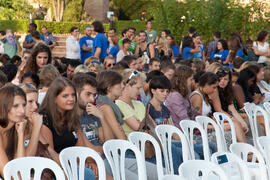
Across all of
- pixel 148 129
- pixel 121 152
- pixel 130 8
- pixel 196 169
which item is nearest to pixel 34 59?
pixel 148 129

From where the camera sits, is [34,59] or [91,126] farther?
[34,59]

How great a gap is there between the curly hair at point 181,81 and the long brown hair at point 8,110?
2857mm

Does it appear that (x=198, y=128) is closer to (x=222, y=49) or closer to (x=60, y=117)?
(x=60, y=117)

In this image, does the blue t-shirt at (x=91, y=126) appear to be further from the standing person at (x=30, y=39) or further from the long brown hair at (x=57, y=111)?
the standing person at (x=30, y=39)

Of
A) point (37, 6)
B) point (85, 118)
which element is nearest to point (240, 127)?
point (85, 118)

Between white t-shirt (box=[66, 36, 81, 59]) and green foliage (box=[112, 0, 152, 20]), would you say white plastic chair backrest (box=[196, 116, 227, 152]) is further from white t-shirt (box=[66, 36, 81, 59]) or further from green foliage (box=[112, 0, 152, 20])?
green foliage (box=[112, 0, 152, 20])

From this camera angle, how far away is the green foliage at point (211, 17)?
15922 millimetres

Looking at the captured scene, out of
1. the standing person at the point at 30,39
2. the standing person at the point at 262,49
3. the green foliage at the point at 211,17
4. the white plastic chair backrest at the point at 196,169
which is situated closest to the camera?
the white plastic chair backrest at the point at 196,169

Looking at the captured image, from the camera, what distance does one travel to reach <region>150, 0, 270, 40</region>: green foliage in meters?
15.9

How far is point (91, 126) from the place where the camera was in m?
5.26

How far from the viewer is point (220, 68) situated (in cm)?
744

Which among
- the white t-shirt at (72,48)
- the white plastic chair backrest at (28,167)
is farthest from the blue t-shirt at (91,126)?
the white t-shirt at (72,48)

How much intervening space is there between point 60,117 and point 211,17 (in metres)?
12.5

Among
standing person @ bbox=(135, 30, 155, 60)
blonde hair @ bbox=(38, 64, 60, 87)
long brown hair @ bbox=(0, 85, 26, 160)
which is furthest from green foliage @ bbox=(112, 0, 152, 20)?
long brown hair @ bbox=(0, 85, 26, 160)
